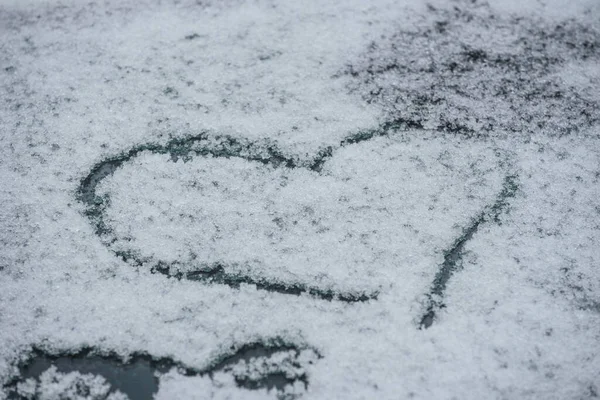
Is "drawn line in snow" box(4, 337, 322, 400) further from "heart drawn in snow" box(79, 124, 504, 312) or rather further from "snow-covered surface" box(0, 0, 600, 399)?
"heart drawn in snow" box(79, 124, 504, 312)

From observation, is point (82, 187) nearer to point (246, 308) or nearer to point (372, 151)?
point (246, 308)

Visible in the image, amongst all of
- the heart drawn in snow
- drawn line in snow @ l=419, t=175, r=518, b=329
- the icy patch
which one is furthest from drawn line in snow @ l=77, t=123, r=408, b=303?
the icy patch

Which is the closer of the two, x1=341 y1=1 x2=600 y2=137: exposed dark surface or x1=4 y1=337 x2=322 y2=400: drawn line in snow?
x1=4 y1=337 x2=322 y2=400: drawn line in snow

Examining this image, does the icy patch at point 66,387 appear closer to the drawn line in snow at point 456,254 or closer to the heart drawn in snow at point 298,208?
the heart drawn in snow at point 298,208

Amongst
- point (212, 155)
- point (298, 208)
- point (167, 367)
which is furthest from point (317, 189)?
point (167, 367)

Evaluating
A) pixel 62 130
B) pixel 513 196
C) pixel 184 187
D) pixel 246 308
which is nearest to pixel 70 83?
pixel 62 130

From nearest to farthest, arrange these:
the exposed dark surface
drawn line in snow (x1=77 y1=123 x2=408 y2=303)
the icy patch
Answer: the icy patch
drawn line in snow (x1=77 y1=123 x2=408 y2=303)
the exposed dark surface

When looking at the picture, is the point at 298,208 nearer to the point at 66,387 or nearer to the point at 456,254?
the point at 456,254

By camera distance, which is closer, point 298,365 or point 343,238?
point 298,365
